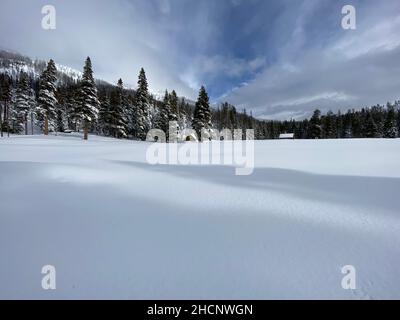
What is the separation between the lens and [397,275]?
114 inches

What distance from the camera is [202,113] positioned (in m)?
39.2

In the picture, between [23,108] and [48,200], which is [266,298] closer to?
[48,200]

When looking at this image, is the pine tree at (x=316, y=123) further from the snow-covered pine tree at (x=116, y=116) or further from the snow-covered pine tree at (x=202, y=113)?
the snow-covered pine tree at (x=116, y=116)

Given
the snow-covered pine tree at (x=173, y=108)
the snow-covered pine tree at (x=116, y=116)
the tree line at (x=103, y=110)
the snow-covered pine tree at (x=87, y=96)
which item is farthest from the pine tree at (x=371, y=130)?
the snow-covered pine tree at (x=87, y=96)

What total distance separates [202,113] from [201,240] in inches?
1446

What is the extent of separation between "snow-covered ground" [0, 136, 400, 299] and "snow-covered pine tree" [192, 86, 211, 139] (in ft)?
108

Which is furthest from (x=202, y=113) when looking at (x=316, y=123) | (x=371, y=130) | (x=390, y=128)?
(x=390, y=128)

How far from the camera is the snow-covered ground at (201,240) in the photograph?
2820mm

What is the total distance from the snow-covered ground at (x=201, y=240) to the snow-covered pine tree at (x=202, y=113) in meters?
32.9

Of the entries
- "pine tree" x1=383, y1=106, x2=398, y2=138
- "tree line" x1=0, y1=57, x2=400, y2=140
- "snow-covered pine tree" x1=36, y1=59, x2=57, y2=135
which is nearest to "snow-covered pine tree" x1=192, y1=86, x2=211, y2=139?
"tree line" x1=0, y1=57, x2=400, y2=140

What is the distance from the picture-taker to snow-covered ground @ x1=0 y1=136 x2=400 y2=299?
9.25 ft
